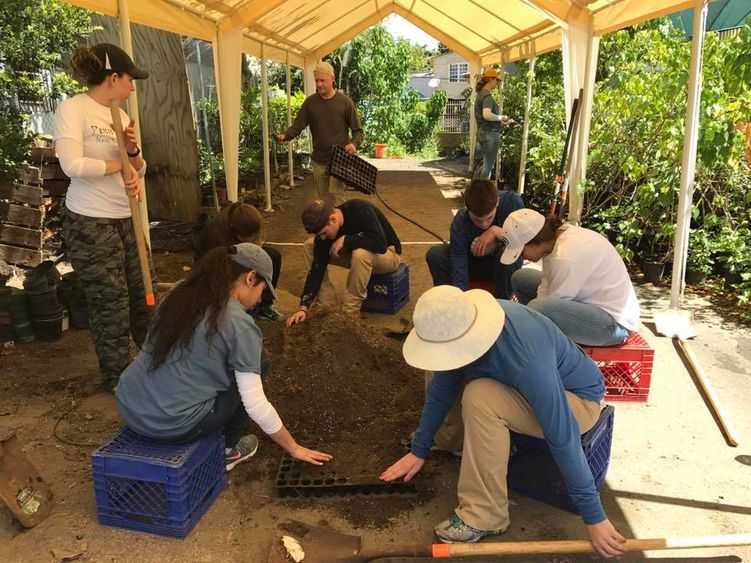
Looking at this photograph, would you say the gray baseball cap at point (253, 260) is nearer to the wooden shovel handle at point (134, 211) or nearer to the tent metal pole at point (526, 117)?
the wooden shovel handle at point (134, 211)

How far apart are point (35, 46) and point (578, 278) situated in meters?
7.70

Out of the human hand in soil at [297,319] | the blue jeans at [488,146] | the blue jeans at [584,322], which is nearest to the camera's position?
the blue jeans at [584,322]

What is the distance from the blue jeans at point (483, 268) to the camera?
4164 mm

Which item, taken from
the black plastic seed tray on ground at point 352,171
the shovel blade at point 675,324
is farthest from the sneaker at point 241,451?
the black plastic seed tray on ground at point 352,171

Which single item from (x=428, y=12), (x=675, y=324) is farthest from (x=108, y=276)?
(x=428, y=12)

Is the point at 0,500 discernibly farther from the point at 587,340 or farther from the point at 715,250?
the point at 715,250

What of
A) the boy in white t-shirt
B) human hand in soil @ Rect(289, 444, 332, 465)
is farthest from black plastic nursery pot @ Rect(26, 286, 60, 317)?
the boy in white t-shirt

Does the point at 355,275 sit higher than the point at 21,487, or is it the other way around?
the point at 355,275

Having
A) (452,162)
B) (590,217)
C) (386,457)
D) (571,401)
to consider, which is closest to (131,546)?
(386,457)

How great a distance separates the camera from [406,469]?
249cm

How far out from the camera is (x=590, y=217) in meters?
6.89

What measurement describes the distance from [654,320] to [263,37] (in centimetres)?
595

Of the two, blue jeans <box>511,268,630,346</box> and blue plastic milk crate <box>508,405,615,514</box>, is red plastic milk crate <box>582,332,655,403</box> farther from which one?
blue plastic milk crate <box>508,405,615,514</box>

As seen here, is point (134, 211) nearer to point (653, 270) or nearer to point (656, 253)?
point (653, 270)
